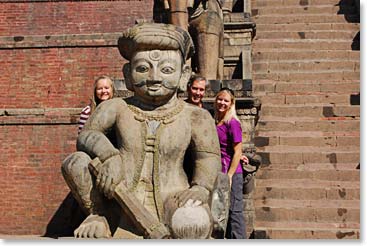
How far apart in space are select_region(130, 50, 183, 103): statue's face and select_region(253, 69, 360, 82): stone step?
19.1 feet

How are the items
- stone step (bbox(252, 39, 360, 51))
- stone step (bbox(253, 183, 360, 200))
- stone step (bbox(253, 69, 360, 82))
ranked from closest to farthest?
stone step (bbox(253, 183, 360, 200)), stone step (bbox(253, 69, 360, 82)), stone step (bbox(252, 39, 360, 51))

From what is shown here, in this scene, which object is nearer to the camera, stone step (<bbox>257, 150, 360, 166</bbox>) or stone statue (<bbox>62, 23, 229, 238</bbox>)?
stone statue (<bbox>62, 23, 229, 238</bbox>)

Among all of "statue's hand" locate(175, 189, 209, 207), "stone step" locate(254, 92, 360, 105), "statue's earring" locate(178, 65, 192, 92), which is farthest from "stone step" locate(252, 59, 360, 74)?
"statue's hand" locate(175, 189, 209, 207)

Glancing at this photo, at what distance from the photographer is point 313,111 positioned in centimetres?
1025

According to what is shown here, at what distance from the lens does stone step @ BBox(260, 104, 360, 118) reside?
10.2 m

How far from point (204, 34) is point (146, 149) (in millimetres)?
4563

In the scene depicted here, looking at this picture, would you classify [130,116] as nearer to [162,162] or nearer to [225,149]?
[162,162]

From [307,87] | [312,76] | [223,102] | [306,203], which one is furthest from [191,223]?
[312,76]

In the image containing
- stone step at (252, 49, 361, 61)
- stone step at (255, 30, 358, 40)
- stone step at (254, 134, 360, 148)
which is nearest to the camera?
stone step at (254, 134, 360, 148)

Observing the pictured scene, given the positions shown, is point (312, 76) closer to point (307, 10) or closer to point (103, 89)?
point (307, 10)

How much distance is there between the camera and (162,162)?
564cm

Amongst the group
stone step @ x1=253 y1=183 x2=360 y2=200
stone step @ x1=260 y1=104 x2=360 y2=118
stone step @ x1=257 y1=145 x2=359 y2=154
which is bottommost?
stone step @ x1=253 y1=183 x2=360 y2=200

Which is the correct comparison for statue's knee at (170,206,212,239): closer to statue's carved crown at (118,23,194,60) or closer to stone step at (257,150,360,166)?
statue's carved crown at (118,23,194,60)

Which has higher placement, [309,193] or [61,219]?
[309,193]
